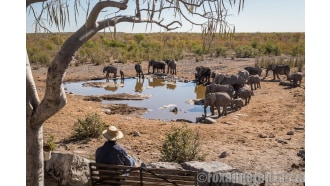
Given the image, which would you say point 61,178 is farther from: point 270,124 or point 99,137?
point 270,124

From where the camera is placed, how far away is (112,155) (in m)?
4.54

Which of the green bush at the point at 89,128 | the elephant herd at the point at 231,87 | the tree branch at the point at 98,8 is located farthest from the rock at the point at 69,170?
the elephant herd at the point at 231,87

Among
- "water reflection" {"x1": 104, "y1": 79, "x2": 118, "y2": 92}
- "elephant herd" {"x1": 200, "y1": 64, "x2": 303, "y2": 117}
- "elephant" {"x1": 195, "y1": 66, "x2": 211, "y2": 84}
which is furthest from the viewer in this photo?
"elephant" {"x1": 195, "y1": 66, "x2": 211, "y2": 84}

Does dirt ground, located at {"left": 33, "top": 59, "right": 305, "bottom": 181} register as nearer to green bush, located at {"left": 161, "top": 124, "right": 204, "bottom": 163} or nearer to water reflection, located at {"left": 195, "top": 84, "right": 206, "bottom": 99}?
green bush, located at {"left": 161, "top": 124, "right": 204, "bottom": 163}

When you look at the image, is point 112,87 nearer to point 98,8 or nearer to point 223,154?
point 223,154

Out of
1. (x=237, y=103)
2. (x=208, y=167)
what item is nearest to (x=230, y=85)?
(x=237, y=103)

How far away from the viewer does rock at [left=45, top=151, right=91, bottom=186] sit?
511 cm

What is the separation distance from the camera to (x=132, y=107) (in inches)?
522

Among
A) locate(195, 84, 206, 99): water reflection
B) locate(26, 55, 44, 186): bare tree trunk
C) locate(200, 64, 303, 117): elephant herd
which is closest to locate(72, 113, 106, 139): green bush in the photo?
locate(200, 64, 303, 117): elephant herd

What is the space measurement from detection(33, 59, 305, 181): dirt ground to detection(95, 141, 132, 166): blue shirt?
2.78m

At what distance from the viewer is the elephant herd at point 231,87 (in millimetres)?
12211

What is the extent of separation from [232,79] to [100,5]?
12.6m

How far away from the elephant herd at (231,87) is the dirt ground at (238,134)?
362mm

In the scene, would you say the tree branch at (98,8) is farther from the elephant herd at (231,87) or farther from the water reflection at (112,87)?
the water reflection at (112,87)
